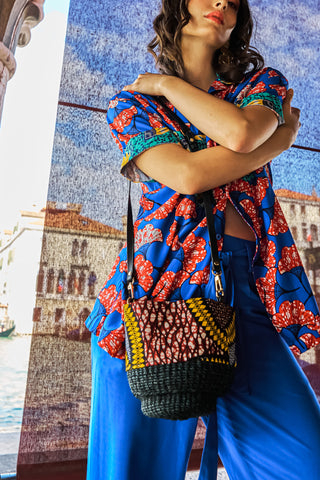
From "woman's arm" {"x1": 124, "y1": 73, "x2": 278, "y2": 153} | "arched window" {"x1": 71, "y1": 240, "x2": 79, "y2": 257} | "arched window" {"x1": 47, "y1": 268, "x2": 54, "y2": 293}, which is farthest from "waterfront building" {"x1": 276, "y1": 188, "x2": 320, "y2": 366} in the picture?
"woman's arm" {"x1": 124, "y1": 73, "x2": 278, "y2": 153}

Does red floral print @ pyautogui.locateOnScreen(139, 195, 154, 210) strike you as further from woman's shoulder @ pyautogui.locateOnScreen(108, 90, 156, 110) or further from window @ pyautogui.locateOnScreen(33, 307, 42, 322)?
window @ pyautogui.locateOnScreen(33, 307, 42, 322)

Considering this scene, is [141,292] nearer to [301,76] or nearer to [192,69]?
[192,69]

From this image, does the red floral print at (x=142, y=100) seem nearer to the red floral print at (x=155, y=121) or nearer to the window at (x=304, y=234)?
the red floral print at (x=155, y=121)

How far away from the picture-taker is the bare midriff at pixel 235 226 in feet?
3.17

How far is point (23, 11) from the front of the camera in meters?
2.04

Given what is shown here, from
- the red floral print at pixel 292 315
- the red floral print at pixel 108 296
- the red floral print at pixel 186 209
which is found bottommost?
the red floral print at pixel 292 315

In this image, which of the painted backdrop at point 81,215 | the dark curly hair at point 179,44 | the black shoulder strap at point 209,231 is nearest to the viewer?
the black shoulder strap at point 209,231

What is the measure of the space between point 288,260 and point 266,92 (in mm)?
365

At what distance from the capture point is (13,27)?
199 cm

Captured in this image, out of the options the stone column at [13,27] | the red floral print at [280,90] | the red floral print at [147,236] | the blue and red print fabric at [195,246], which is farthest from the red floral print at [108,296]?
the stone column at [13,27]

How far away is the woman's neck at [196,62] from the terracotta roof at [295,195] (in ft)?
3.76

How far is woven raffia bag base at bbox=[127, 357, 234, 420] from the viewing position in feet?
2.50

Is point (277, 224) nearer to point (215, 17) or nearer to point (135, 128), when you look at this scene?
point (135, 128)

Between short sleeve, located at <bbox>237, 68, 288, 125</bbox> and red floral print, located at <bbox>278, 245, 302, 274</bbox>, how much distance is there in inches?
11.1
